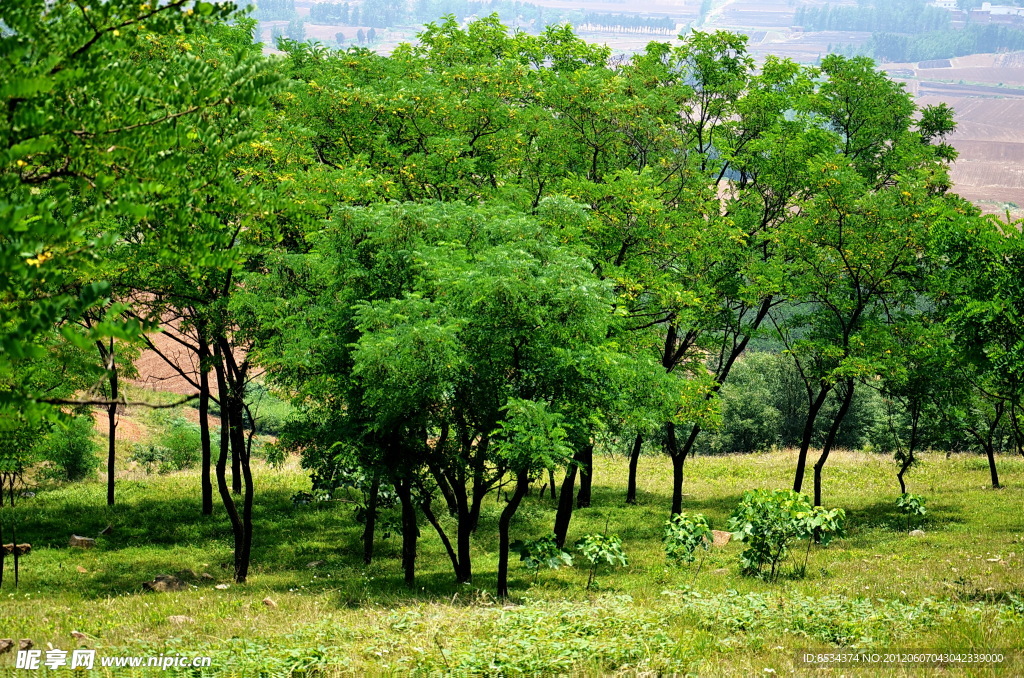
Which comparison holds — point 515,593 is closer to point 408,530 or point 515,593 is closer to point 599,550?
point 599,550

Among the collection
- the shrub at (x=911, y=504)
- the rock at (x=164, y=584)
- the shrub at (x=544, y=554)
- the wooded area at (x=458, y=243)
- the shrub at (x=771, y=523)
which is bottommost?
the rock at (x=164, y=584)

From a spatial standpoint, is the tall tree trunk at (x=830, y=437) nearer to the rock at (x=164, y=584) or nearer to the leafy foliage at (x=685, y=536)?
the leafy foliage at (x=685, y=536)

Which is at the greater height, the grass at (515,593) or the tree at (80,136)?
the tree at (80,136)

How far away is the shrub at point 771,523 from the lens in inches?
637

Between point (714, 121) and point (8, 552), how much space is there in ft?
90.9

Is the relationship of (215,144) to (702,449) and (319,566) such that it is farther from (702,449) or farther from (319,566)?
(702,449)

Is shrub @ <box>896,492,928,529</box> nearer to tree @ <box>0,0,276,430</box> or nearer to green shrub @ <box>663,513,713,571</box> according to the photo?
green shrub @ <box>663,513,713,571</box>

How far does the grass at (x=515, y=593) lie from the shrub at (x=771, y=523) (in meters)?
0.84

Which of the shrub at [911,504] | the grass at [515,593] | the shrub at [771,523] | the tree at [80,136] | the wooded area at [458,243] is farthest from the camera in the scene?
the shrub at [911,504]

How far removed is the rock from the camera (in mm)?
18359

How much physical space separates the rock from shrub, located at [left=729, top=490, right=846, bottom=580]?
1274cm

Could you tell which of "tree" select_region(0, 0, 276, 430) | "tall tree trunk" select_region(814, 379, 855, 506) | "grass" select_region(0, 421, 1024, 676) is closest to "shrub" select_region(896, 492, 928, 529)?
"grass" select_region(0, 421, 1024, 676)

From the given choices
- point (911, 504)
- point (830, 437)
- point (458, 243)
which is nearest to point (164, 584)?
point (458, 243)

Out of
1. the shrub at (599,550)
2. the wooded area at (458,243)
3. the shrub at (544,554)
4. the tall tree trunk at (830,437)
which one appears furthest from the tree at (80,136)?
the tall tree trunk at (830,437)
